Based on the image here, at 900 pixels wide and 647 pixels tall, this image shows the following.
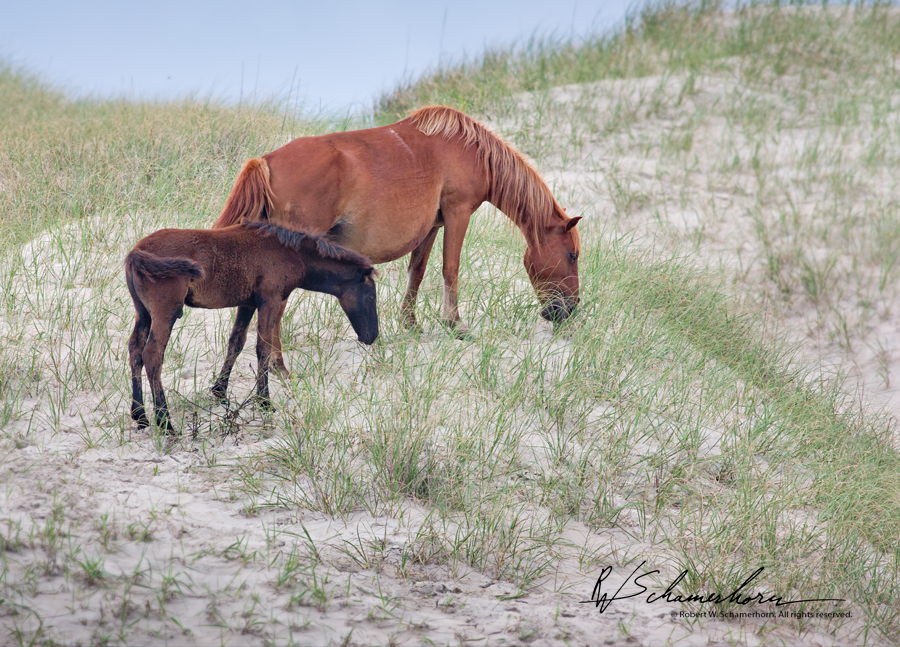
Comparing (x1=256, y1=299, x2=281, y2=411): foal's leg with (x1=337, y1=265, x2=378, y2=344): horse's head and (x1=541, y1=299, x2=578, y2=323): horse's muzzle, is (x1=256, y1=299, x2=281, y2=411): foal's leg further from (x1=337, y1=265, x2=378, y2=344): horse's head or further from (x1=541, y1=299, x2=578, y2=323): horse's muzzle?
(x1=541, y1=299, x2=578, y2=323): horse's muzzle

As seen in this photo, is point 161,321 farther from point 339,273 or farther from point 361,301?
point 361,301

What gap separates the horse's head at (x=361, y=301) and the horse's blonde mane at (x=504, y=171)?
146cm

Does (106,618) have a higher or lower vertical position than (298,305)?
lower

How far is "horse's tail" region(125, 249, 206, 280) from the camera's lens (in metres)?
3.64

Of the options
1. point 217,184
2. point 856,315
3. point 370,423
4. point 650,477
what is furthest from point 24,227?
point 856,315

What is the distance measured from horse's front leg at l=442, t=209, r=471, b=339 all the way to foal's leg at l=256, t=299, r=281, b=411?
63.2 inches

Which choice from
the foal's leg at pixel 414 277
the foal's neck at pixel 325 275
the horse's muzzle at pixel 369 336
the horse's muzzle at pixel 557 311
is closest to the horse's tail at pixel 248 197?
the foal's neck at pixel 325 275

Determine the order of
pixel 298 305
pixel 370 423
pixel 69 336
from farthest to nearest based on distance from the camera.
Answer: pixel 298 305
pixel 69 336
pixel 370 423

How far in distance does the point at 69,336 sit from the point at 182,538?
257cm

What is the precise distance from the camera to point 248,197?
441 centimetres

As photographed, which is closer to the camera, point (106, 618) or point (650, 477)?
point (106, 618)

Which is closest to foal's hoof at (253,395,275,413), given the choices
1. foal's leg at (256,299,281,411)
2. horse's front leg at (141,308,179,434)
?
foal's leg at (256,299,281,411)

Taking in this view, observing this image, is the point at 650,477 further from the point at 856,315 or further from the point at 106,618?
the point at 856,315

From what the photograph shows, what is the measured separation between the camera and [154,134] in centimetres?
860
